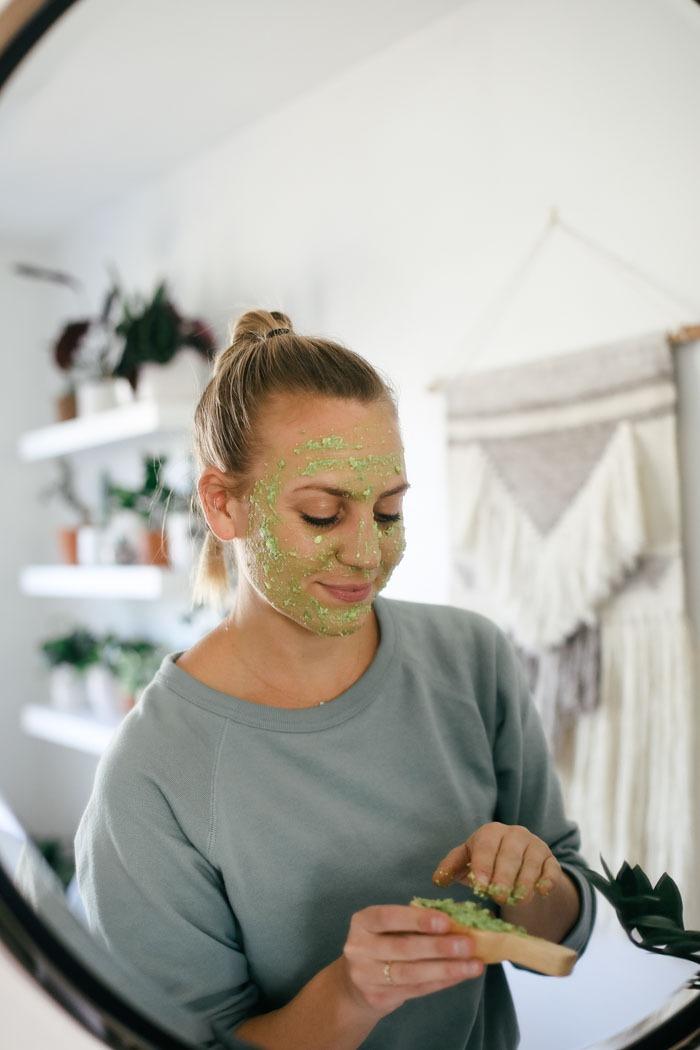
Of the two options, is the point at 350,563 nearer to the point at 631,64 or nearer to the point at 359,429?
the point at 359,429

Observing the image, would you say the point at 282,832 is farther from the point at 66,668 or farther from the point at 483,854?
the point at 66,668

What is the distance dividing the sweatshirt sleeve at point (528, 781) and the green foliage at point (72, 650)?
0.37 m

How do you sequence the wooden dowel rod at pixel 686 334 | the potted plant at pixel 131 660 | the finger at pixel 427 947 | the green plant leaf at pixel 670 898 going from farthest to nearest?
the potted plant at pixel 131 660, the wooden dowel rod at pixel 686 334, the green plant leaf at pixel 670 898, the finger at pixel 427 947

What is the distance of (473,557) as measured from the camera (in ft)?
1.76

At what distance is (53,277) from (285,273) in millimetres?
205

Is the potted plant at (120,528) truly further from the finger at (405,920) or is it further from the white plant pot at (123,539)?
the finger at (405,920)

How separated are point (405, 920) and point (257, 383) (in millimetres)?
221

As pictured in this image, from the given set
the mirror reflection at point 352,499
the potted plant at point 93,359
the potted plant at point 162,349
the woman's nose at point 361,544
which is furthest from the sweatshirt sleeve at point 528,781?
the potted plant at point 93,359

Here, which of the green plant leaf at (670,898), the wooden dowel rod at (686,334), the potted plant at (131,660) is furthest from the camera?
the potted plant at (131,660)

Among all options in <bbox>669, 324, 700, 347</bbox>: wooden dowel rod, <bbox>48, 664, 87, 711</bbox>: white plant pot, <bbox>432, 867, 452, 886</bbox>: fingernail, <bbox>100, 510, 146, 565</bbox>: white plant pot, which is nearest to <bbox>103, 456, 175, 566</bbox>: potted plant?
<bbox>100, 510, 146, 565</bbox>: white plant pot

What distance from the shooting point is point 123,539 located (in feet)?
2.14

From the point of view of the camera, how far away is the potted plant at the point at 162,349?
0.45 m

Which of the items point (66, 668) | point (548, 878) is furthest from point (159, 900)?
point (66, 668)

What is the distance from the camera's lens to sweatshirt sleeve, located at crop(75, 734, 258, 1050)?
0.32 metres
